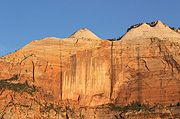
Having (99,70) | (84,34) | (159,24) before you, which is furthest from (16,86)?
(159,24)

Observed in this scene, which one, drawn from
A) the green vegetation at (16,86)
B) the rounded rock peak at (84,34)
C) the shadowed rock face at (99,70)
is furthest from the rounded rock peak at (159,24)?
the green vegetation at (16,86)

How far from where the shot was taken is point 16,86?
76.8 m

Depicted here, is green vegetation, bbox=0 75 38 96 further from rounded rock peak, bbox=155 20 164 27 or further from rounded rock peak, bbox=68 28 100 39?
rounded rock peak, bbox=155 20 164 27

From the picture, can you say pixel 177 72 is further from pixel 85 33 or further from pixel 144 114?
pixel 85 33

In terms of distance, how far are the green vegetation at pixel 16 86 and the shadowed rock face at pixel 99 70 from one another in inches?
17.5

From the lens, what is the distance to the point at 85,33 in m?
89.6

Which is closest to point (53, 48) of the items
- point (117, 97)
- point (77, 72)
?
point (77, 72)


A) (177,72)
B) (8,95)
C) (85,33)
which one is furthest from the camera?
(85,33)

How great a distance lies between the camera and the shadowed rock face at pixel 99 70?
7875 cm

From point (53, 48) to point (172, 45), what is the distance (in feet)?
54.7

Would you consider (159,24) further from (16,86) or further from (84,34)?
(16,86)

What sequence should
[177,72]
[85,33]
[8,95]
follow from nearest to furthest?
[8,95] → [177,72] → [85,33]

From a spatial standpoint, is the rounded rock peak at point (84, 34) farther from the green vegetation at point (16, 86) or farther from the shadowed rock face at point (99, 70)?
the green vegetation at point (16, 86)

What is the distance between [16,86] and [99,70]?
12.2 meters
